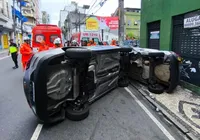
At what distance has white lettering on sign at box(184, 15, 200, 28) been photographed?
5.99m

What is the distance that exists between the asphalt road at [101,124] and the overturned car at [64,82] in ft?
0.87

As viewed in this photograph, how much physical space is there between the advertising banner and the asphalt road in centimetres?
2282

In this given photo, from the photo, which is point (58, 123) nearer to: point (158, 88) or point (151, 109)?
point (151, 109)

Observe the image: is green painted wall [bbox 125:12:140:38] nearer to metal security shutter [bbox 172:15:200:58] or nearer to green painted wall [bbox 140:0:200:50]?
green painted wall [bbox 140:0:200:50]

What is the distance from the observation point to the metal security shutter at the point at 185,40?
614 cm

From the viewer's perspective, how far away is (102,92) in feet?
18.6

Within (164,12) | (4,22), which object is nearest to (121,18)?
(164,12)

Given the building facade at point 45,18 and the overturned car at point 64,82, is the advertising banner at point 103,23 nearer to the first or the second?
the overturned car at point 64,82

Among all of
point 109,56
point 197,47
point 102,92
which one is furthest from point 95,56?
point 197,47

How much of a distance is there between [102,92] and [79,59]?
79.5 inches

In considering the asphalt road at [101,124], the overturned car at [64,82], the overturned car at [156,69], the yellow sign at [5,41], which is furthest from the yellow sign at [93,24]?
the asphalt road at [101,124]

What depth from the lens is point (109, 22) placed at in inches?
1081

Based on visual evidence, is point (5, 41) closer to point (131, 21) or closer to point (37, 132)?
point (131, 21)

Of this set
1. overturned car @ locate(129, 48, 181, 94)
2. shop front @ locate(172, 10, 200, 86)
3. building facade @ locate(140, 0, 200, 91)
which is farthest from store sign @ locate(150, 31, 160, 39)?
overturned car @ locate(129, 48, 181, 94)
